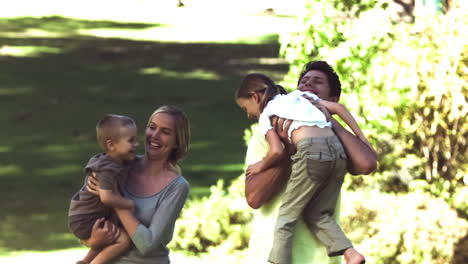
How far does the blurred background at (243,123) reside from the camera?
8.80m

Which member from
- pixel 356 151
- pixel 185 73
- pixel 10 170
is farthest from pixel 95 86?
pixel 356 151

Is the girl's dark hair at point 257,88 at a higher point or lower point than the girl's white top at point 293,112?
higher

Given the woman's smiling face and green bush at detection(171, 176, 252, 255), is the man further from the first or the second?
green bush at detection(171, 176, 252, 255)

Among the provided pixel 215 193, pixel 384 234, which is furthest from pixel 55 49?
pixel 384 234

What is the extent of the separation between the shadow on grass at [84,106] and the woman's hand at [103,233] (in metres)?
5.97

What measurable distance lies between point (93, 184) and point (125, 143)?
20 cm

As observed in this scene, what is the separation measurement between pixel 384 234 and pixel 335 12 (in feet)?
7.25

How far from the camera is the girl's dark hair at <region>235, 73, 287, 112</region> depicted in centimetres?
444

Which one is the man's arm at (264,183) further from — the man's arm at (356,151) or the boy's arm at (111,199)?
the boy's arm at (111,199)

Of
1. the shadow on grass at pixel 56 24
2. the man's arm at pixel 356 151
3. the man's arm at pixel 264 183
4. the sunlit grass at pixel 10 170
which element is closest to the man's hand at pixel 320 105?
the man's arm at pixel 356 151

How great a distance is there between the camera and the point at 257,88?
4.45 m

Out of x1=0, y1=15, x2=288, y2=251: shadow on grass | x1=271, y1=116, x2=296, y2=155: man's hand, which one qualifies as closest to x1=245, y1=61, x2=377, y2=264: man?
x1=271, y1=116, x2=296, y2=155: man's hand

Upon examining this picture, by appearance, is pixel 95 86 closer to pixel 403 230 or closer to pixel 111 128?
pixel 403 230

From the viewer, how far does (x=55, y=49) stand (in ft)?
68.1
